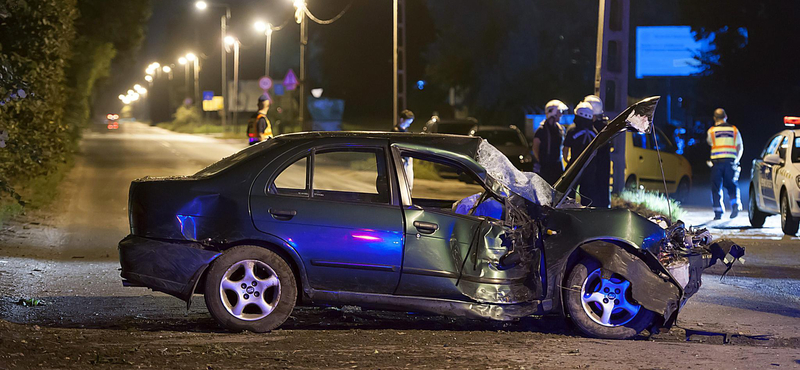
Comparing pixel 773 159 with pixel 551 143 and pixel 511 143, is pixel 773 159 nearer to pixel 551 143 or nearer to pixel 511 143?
pixel 551 143

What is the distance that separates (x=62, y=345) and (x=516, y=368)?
2.88 m

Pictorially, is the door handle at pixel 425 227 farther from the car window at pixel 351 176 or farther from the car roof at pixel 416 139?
the car roof at pixel 416 139

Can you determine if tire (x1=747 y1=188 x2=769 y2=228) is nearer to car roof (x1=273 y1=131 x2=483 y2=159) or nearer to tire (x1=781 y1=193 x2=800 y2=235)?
tire (x1=781 y1=193 x2=800 y2=235)

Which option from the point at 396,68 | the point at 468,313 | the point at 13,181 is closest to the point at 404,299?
the point at 468,313

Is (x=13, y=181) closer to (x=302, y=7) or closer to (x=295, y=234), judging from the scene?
(x=295, y=234)

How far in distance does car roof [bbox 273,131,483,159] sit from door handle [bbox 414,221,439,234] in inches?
25.0

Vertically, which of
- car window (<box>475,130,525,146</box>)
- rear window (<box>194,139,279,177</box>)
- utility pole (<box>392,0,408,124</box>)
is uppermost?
utility pole (<box>392,0,408,124</box>)

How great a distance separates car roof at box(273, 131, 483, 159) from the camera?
7102 millimetres

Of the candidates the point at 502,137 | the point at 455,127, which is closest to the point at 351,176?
the point at 455,127

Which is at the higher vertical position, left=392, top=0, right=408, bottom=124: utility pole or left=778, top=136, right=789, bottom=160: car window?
left=392, top=0, right=408, bottom=124: utility pole

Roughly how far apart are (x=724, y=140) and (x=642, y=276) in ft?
32.8

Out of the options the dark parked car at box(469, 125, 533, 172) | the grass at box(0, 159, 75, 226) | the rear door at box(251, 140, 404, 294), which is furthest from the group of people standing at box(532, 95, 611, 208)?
the dark parked car at box(469, 125, 533, 172)

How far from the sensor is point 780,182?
14.2m

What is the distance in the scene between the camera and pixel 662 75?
44344 mm
